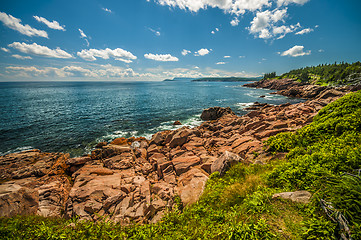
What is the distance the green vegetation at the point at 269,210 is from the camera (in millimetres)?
3426

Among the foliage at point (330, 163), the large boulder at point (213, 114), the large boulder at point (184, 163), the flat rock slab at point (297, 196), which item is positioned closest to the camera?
the foliage at point (330, 163)

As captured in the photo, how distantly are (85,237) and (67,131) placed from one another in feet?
99.8

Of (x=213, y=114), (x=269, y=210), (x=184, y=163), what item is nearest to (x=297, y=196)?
(x=269, y=210)

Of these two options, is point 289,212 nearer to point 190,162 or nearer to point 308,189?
point 308,189

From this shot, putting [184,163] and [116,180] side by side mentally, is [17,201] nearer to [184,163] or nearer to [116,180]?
[116,180]

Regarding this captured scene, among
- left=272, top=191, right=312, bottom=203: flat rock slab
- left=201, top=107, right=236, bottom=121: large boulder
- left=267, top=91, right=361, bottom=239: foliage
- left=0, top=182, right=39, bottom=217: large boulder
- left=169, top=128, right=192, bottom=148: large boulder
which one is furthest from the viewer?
left=201, top=107, right=236, bottom=121: large boulder

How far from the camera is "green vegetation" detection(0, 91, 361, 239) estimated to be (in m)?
3.43

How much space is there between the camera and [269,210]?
4465 mm

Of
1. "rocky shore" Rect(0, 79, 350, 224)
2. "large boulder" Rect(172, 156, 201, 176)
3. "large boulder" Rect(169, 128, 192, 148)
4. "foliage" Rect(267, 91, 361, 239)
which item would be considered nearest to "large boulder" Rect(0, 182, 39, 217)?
"rocky shore" Rect(0, 79, 350, 224)

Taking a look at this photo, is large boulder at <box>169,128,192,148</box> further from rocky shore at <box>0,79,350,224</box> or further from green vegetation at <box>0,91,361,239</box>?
green vegetation at <box>0,91,361,239</box>

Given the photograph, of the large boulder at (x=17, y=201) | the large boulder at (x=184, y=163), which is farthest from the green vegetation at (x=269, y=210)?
the large boulder at (x=184, y=163)

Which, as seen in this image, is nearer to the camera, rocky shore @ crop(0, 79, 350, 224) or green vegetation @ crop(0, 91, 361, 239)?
green vegetation @ crop(0, 91, 361, 239)

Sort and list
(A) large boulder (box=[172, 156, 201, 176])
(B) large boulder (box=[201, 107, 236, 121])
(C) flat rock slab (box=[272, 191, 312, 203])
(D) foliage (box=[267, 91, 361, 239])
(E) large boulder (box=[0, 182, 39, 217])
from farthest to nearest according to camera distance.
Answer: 1. (B) large boulder (box=[201, 107, 236, 121])
2. (A) large boulder (box=[172, 156, 201, 176])
3. (E) large boulder (box=[0, 182, 39, 217])
4. (C) flat rock slab (box=[272, 191, 312, 203])
5. (D) foliage (box=[267, 91, 361, 239])

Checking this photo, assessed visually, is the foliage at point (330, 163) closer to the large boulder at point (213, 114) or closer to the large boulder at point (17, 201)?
the large boulder at point (17, 201)
